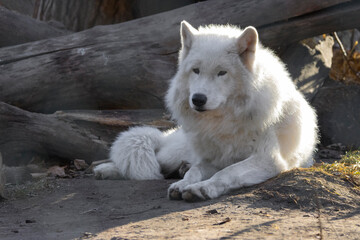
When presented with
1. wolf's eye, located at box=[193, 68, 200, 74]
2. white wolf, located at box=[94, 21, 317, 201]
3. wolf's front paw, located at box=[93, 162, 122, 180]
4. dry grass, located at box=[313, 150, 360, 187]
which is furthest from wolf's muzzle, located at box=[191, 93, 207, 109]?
wolf's front paw, located at box=[93, 162, 122, 180]

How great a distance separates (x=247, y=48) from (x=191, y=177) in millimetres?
1220

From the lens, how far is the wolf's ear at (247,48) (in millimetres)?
4574

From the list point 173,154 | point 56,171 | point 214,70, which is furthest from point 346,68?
point 56,171

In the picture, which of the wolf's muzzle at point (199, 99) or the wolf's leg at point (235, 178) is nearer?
the wolf's leg at point (235, 178)

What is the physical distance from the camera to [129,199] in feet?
14.6

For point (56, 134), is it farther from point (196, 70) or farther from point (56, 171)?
point (196, 70)

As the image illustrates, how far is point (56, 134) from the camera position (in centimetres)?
612

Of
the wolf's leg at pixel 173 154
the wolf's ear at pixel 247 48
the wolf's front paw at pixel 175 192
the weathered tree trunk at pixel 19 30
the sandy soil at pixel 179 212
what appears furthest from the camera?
the weathered tree trunk at pixel 19 30

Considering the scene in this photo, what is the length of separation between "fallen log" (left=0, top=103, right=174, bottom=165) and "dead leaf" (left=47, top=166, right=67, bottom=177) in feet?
1.01

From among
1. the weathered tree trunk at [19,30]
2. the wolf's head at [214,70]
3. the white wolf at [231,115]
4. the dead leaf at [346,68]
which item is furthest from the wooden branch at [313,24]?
the weathered tree trunk at [19,30]

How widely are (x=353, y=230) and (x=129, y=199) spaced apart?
190 cm

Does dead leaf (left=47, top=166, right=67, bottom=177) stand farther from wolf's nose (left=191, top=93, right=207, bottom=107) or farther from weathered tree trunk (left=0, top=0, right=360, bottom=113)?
wolf's nose (left=191, top=93, right=207, bottom=107)

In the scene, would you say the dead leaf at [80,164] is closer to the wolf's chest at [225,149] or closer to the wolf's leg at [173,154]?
the wolf's leg at [173,154]

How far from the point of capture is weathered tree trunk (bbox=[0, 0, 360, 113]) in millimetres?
6711
